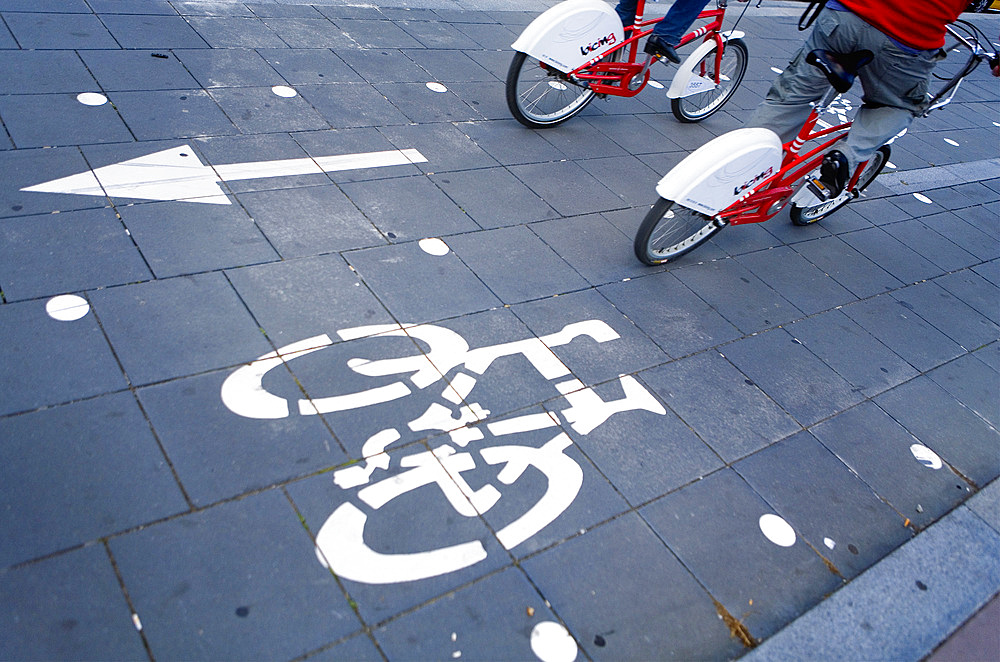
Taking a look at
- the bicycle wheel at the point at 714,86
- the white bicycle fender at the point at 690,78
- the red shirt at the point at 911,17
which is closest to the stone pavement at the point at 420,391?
the white bicycle fender at the point at 690,78

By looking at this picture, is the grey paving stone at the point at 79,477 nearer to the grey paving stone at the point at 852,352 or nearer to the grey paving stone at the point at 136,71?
the grey paving stone at the point at 136,71

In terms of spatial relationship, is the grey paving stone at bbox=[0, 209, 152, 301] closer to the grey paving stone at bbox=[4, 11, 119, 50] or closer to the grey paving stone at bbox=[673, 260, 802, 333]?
the grey paving stone at bbox=[4, 11, 119, 50]

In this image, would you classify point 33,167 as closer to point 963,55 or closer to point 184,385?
point 184,385

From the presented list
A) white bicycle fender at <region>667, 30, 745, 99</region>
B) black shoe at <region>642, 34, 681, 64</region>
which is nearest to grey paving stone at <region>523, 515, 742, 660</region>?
black shoe at <region>642, 34, 681, 64</region>

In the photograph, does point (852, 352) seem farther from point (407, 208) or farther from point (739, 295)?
point (407, 208)

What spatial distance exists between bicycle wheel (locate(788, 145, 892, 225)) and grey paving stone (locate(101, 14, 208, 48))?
5.03 m

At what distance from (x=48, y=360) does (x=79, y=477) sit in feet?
2.18

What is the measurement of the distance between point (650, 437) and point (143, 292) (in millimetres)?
2545

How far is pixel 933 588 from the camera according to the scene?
124 inches

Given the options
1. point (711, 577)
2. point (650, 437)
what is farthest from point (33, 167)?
point (711, 577)

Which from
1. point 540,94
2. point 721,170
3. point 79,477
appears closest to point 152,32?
point 540,94

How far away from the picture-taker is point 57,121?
14.7 ft

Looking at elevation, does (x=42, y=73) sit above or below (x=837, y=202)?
above

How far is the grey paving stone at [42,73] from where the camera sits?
185 inches
